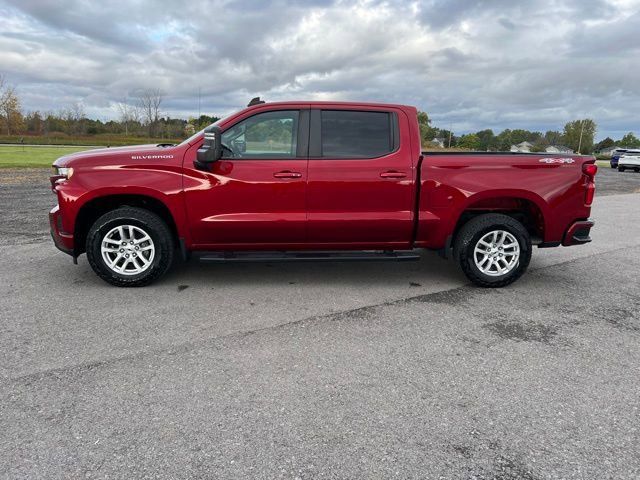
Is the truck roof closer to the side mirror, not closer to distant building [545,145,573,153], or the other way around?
the side mirror

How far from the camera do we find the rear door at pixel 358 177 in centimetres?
472

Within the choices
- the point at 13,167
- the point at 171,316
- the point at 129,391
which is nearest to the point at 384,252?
the point at 171,316

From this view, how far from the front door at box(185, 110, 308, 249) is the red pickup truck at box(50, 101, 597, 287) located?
0.03 ft

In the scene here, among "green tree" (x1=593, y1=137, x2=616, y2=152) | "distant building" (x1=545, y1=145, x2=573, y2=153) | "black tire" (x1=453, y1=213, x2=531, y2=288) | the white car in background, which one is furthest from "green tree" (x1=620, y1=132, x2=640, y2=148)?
"black tire" (x1=453, y1=213, x2=531, y2=288)

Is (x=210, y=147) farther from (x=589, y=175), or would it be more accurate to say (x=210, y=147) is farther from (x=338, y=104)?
(x=589, y=175)

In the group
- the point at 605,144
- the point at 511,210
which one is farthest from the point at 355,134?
the point at 605,144

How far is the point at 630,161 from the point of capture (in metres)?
31.7

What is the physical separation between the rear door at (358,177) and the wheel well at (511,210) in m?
0.73

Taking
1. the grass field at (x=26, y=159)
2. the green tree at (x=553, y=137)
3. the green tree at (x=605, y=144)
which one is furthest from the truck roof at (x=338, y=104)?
the green tree at (x=605, y=144)

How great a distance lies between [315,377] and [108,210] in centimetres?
315

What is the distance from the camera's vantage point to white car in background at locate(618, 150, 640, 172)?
3144 cm

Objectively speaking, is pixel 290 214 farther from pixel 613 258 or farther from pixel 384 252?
pixel 613 258

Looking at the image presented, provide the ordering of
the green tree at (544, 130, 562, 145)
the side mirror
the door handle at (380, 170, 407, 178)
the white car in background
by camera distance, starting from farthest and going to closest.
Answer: the green tree at (544, 130, 562, 145) < the white car in background < the door handle at (380, 170, 407, 178) < the side mirror

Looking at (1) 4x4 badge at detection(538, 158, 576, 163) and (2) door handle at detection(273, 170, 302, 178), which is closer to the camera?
(2) door handle at detection(273, 170, 302, 178)
